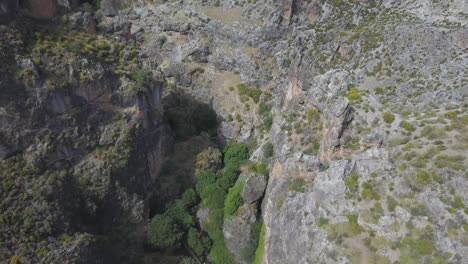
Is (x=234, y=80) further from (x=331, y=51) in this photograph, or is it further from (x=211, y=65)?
(x=331, y=51)

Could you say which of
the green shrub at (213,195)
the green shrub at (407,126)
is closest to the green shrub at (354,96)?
the green shrub at (407,126)

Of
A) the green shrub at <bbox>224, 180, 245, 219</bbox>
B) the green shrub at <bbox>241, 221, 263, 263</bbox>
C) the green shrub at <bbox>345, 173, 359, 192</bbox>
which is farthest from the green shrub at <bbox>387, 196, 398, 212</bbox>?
the green shrub at <bbox>224, 180, 245, 219</bbox>

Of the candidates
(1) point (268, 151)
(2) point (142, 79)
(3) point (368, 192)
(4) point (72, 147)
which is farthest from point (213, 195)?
(3) point (368, 192)

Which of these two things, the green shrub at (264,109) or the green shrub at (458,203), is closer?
the green shrub at (458,203)

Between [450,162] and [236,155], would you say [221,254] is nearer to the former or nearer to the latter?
[236,155]

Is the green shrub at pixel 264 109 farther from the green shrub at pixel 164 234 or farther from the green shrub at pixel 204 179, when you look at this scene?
Result: the green shrub at pixel 164 234

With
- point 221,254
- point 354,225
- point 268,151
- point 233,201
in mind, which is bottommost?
point 221,254

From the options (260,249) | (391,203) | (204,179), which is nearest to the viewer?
(391,203)

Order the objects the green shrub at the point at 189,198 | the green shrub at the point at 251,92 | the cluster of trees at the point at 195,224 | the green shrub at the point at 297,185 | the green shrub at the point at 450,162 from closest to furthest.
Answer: the green shrub at the point at 450,162
the green shrub at the point at 297,185
the cluster of trees at the point at 195,224
the green shrub at the point at 189,198
the green shrub at the point at 251,92
